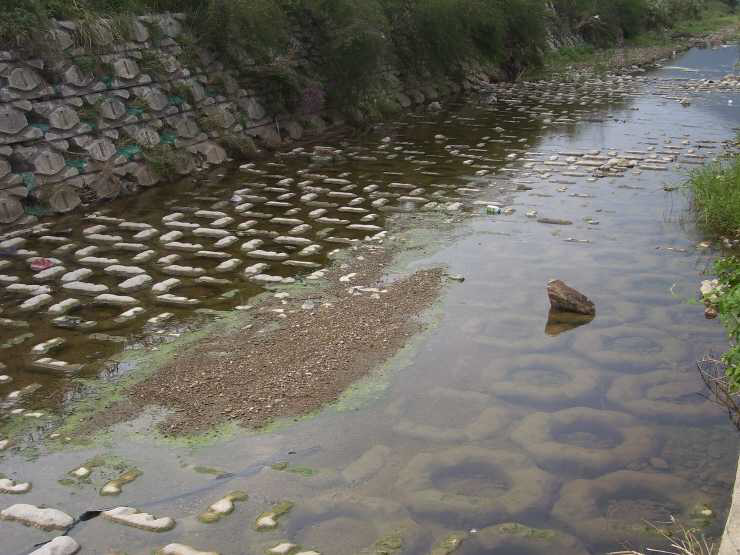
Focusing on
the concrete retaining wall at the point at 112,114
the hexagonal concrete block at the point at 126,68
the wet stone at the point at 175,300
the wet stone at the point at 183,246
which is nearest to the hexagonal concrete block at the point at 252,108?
the concrete retaining wall at the point at 112,114

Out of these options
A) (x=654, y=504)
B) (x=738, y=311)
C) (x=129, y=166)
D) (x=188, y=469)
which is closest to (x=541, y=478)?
(x=654, y=504)

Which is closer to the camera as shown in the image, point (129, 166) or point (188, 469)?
point (188, 469)

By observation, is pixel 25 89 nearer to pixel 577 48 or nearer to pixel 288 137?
pixel 288 137

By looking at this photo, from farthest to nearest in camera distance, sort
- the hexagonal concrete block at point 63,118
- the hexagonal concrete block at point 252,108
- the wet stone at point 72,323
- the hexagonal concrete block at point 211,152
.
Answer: the hexagonal concrete block at point 252,108, the hexagonal concrete block at point 211,152, the hexagonal concrete block at point 63,118, the wet stone at point 72,323

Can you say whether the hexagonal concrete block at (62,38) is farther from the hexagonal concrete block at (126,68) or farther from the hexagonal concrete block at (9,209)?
the hexagonal concrete block at (9,209)

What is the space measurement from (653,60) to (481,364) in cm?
2586

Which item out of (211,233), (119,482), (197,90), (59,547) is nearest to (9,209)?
(211,233)

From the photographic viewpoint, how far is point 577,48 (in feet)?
98.7

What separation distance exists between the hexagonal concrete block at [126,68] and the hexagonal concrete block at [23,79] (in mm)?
1340

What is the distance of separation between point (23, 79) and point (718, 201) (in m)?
7.61

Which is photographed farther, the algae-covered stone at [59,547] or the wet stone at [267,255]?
the wet stone at [267,255]

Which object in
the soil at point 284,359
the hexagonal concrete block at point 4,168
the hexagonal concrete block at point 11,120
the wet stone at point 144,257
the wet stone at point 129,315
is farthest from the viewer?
the hexagonal concrete block at point 11,120

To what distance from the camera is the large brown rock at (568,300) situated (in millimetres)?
6516

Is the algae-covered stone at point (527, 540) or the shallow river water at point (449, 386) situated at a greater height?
the shallow river water at point (449, 386)
